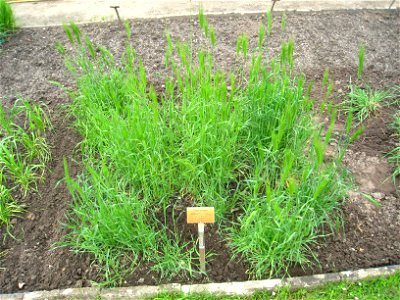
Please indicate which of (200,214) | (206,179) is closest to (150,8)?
(206,179)

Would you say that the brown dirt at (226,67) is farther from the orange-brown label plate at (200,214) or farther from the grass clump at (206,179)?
the orange-brown label plate at (200,214)

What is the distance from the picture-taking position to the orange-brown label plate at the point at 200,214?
1.71 m

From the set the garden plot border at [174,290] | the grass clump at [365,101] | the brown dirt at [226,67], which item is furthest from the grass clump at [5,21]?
the grass clump at [365,101]

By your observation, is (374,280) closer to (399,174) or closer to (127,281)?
(399,174)

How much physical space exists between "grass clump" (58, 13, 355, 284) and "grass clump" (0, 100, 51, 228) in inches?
13.9

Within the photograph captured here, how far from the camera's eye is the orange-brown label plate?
1711 millimetres

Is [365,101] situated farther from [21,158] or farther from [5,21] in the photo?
[5,21]

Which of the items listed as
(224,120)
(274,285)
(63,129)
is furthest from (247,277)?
(63,129)

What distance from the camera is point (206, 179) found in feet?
7.38

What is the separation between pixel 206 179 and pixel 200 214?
1.76ft

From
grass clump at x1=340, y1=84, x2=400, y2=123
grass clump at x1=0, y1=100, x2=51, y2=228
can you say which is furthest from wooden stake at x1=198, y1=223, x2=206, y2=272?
grass clump at x1=340, y1=84, x2=400, y2=123

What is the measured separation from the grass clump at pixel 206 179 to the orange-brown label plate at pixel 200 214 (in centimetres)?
31

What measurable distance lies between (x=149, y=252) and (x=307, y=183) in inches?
36.8

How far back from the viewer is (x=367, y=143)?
274 cm
